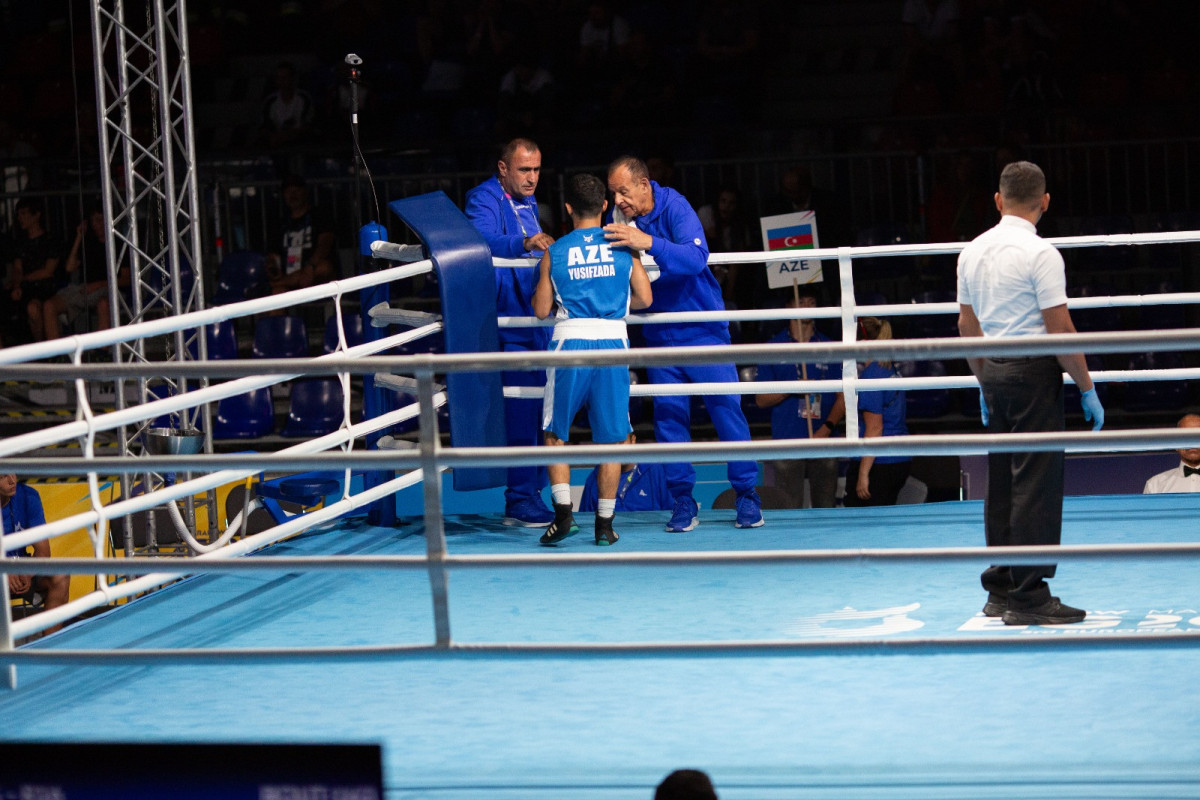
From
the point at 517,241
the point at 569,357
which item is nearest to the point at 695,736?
the point at 569,357

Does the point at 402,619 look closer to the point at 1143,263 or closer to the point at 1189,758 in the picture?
the point at 1189,758

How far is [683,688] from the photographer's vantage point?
3.94 metres

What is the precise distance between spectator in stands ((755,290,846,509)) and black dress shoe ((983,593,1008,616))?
9.39ft

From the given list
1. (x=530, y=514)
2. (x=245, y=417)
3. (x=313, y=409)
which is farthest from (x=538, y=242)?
(x=245, y=417)

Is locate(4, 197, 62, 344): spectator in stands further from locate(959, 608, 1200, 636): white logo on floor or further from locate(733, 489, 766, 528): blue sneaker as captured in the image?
locate(959, 608, 1200, 636): white logo on floor

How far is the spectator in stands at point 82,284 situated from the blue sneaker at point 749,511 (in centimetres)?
732

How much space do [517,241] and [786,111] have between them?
6.86 m

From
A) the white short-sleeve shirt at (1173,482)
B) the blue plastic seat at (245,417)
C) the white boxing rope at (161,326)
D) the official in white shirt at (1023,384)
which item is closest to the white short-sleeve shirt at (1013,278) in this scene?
the official in white shirt at (1023,384)

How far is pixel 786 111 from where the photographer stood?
12633mm

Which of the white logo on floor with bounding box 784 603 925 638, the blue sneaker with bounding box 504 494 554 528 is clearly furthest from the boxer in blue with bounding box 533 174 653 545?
the white logo on floor with bounding box 784 603 925 638

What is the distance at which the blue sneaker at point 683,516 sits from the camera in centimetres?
610

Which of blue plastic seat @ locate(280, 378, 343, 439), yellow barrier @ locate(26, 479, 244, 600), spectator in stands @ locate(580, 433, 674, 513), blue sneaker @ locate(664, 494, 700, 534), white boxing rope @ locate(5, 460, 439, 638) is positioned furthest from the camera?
blue plastic seat @ locate(280, 378, 343, 439)

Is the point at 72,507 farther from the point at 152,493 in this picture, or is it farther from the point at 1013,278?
the point at 1013,278

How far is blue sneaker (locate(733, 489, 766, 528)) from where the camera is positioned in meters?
6.14
